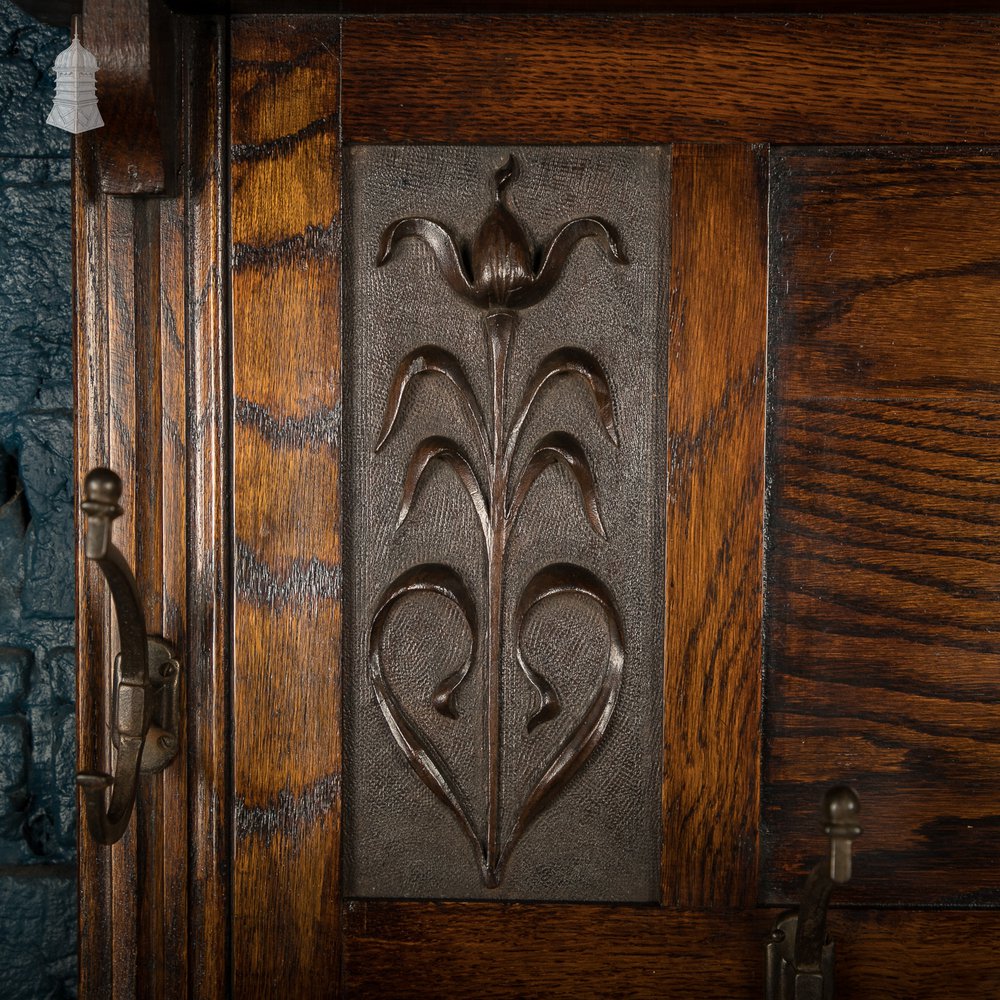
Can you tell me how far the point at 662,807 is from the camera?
2.28 ft

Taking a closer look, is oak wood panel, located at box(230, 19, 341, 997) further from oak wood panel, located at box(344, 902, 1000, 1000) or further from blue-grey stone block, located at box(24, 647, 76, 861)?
blue-grey stone block, located at box(24, 647, 76, 861)

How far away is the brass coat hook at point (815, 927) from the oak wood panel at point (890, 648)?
2.2 inches

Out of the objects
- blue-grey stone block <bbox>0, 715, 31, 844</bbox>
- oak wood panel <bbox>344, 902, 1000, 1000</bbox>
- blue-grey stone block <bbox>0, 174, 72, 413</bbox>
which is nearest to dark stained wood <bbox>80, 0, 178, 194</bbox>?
blue-grey stone block <bbox>0, 174, 72, 413</bbox>

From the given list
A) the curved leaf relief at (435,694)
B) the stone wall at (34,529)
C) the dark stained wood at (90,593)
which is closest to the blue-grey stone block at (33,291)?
the stone wall at (34,529)

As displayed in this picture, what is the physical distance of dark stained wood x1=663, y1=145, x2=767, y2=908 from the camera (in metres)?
0.68

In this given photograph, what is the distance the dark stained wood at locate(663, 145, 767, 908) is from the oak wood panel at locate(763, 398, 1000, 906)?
0.02m

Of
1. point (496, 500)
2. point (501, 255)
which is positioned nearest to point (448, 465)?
point (496, 500)

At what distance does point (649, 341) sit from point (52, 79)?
20.2 inches

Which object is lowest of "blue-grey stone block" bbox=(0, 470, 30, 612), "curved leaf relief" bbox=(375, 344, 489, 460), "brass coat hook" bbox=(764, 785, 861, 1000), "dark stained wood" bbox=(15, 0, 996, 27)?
"brass coat hook" bbox=(764, 785, 861, 1000)

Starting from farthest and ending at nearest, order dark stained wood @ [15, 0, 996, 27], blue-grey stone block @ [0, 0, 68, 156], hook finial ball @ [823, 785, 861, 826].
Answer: blue-grey stone block @ [0, 0, 68, 156]
dark stained wood @ [15, 0, 996, 27]
hook finial ball @ [823, 785, 861, 826]

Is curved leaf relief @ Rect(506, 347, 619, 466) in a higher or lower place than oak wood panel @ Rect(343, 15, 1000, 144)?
lower

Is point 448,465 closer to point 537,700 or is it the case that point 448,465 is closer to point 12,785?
point 537,700

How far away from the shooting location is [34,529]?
0.77 m

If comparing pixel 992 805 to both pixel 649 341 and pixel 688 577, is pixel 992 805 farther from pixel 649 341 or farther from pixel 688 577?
pixel 649 341
